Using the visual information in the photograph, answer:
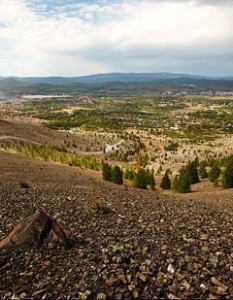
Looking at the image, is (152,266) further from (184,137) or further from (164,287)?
(184,137)

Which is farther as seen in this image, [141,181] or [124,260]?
[141,181]

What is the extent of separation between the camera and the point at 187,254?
13.8 m

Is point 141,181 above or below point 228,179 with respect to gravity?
below

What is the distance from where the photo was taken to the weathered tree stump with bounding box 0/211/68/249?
14086 millimetres

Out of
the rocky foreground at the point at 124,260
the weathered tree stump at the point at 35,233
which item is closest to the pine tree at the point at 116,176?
the rocky foreground at the point at 124,260

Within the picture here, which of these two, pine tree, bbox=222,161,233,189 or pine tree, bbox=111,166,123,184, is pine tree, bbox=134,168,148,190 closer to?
pine tree, bbox=111,166,123,184

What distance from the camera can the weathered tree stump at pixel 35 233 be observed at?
14.1 meters

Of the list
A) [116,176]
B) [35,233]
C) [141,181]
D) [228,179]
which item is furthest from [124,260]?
[141,181]

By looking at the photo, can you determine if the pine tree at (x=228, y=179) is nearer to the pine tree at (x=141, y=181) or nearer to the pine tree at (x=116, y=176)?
the pine tree at (x=141, y=181)

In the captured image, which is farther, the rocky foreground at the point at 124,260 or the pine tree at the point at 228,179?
the pine tree at the point at 228,179

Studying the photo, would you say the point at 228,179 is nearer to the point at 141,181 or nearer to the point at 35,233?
the point at 141,181

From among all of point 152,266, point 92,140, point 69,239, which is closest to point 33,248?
point 69,239

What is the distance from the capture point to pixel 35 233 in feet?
46.9

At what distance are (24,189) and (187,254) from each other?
58.9 ft
